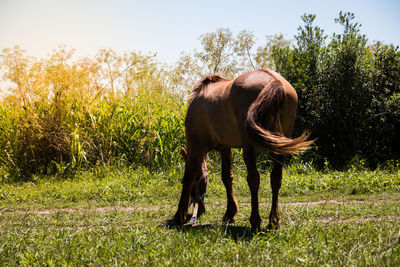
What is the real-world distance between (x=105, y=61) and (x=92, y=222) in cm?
559

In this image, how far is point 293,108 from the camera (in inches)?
156

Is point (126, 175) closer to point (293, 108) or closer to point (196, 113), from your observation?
point (196, 113)

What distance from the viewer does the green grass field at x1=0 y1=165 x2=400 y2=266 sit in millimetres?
3016

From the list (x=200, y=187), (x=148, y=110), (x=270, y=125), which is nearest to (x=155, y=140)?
(x=148, y=110)

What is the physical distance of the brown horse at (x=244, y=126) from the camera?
11.6 ft

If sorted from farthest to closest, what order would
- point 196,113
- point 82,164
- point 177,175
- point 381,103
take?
point 381,103, point 82,164, point 177,175, point 196,113

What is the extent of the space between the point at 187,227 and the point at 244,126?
1478 mm

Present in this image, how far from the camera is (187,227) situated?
445 cm

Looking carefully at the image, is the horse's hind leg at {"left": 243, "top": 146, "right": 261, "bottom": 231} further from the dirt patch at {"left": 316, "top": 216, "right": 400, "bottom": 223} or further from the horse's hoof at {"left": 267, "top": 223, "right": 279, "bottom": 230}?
the dirt patch at {"left": 316, "top": 216, "right": 400, "bottom": 223}

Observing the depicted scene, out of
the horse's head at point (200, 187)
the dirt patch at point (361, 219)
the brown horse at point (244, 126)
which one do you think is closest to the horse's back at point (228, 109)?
the brown horse at point (244, 126)

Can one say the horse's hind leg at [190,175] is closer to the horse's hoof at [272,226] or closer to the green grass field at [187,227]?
the green grass field at [187,227]

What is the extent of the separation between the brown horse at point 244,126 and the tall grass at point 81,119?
12.9 ft

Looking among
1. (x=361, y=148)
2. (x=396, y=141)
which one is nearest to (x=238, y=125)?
(x=361, y=148)

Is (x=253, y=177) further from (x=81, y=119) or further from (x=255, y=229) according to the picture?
(x=81, y=119)
